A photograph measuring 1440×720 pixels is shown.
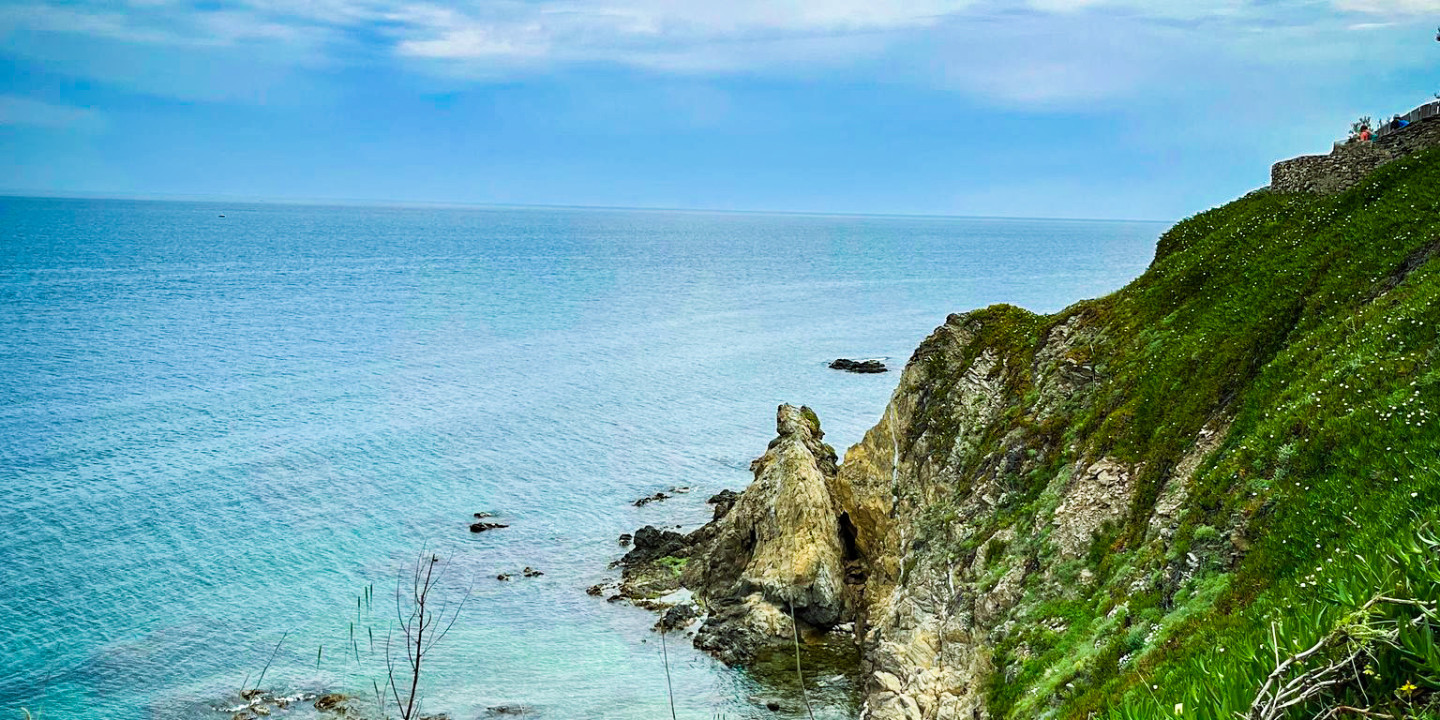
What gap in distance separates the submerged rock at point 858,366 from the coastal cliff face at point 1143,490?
5146cm

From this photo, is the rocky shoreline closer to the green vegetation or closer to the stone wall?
the green vegetation

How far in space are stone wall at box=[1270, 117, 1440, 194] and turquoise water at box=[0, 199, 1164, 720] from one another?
91.1 feet

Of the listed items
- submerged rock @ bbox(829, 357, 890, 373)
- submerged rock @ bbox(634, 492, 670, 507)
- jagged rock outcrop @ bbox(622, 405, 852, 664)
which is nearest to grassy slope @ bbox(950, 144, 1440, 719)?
jagged rock outcrop @ bbox(622, 405, 852, 664)

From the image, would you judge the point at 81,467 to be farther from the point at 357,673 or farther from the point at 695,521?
the point at 695,521

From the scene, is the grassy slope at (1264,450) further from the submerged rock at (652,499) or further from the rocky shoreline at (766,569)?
the submerged rock at (652,499)

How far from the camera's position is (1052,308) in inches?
5276

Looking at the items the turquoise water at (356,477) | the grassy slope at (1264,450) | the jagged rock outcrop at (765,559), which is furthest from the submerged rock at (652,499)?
the grassy slope at (1264,450)

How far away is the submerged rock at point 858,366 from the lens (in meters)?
98.2

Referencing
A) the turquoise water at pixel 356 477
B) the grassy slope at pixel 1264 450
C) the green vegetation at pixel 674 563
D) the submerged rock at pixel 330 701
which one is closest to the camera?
the grassy slope at pixel 1264 450

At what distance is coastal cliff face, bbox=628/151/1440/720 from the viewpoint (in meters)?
16.4

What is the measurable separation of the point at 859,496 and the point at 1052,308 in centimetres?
9796

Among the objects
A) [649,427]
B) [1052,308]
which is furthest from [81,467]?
[1052,308]

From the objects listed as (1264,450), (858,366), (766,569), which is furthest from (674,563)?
(858,366)

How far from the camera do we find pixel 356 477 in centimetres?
6228
